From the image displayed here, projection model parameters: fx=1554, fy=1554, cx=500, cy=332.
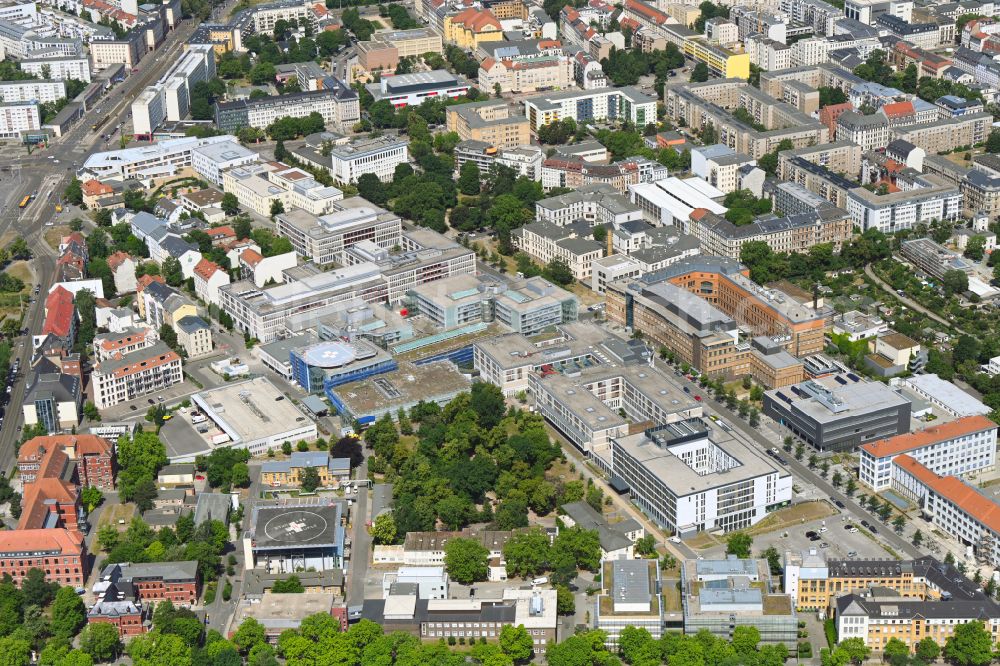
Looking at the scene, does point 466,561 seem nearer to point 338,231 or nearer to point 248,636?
point 248,636

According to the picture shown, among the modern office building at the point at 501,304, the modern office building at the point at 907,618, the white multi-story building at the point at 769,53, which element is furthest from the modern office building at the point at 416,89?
the modern office building at the point at 907,618

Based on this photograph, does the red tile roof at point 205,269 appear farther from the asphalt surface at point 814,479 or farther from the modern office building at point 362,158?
the asphalt surface at point 814,479

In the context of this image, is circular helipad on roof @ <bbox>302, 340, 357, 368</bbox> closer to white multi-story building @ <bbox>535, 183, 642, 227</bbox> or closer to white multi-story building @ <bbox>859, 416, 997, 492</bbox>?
white multi-story building @ <bbox>535, 183, 642, 227</bbox>

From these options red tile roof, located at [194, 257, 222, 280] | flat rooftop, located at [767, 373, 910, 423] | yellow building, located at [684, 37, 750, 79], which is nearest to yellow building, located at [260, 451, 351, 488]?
red tile roof, located at [194, 257, 222, 280]

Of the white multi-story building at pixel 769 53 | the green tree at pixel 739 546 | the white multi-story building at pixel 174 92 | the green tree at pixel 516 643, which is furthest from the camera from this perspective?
the white multi-story building at pixel 769 53

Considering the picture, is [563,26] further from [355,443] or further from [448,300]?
[355,443]
